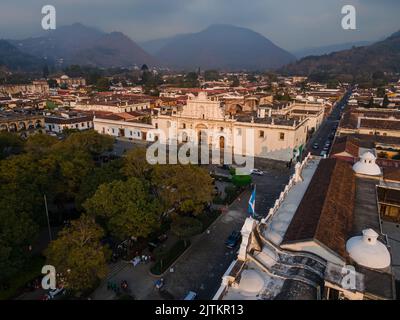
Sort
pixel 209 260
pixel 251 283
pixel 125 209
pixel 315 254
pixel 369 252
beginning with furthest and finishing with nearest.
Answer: pixel 209 260
pixel 125 209
pixel 315 254
pixel 369 252
pixel 251 283

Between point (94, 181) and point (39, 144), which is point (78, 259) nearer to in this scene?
point (94, 181)

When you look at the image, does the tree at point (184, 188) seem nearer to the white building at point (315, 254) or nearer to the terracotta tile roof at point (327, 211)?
the white building at point (315, 254)

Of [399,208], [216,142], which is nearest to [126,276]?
[399,208]

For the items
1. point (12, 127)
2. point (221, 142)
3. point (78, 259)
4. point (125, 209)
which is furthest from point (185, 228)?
point (12, 127)

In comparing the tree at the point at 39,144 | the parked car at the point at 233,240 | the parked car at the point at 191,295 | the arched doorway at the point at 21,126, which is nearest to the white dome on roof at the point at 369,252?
the parked car at the point at 191,295

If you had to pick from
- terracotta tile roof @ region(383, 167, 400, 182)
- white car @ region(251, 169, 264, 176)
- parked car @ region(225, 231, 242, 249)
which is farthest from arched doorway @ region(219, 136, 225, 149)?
parked car @ region(225, 231, 242, 249)

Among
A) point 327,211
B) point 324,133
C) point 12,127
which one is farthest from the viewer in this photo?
point 324,133
